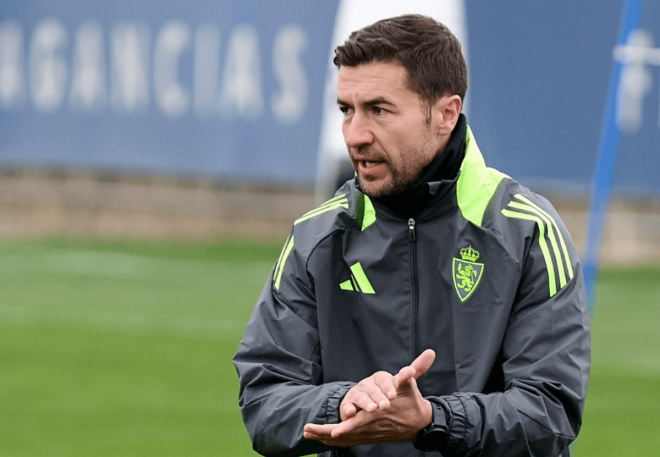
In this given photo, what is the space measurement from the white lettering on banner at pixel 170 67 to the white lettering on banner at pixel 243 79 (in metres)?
0.66

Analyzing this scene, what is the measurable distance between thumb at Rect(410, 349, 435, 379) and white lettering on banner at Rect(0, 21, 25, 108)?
53.6 ft

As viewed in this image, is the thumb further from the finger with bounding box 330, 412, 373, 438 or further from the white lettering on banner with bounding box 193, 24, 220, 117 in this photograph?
the white lettering on banner with bounding box 193, 24, 220, 117

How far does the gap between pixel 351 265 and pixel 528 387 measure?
0.55 m

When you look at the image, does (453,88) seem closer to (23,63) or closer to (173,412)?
(173,412)

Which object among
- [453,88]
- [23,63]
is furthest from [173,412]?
[23,63]

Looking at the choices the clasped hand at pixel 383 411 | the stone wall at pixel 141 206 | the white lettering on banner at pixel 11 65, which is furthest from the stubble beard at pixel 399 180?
the white lettering on banner at pixel 11 65

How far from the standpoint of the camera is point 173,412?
8359 millimetres

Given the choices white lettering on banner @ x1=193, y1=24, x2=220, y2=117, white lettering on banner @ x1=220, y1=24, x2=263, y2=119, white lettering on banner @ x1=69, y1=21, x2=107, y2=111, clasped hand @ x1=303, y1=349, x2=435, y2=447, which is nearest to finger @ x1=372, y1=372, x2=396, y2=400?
clasped hand @ x1=303, y1=349, x2=435, y2=447

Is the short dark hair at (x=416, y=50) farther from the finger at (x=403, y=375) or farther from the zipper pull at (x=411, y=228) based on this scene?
the finger at (x=403, y=375)

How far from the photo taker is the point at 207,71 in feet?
57.7

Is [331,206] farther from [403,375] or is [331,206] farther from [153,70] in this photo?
[153,70]

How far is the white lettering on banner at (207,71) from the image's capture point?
1755cm

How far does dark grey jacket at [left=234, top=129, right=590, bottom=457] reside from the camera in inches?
126

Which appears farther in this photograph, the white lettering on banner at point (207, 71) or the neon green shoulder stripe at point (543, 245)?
the white lettering on banner at point (207, 71)
